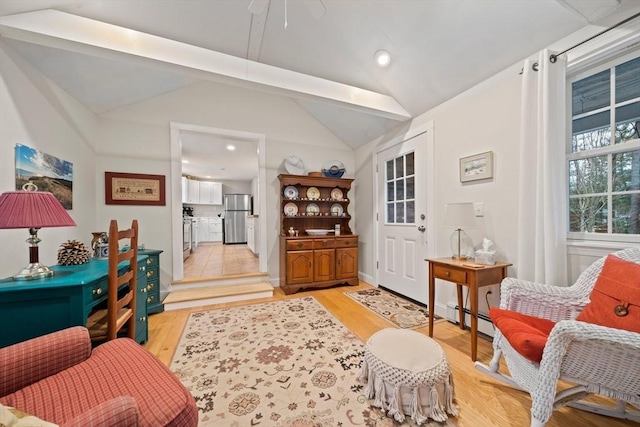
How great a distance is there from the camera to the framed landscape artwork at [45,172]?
5.76 feet

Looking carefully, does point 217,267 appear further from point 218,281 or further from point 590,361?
point 590,361

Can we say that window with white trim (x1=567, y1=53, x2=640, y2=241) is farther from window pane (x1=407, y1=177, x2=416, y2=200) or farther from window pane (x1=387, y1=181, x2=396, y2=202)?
window pane (x1=387, y1=181, x2=396, y2=202)

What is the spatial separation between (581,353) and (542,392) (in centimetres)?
23

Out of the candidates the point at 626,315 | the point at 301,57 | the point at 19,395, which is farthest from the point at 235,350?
the point at 301,57

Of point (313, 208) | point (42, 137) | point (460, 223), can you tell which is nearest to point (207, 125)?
point (42, 137)

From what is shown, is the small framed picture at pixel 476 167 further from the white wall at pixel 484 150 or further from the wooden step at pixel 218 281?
the wooden step at pixel 218 281

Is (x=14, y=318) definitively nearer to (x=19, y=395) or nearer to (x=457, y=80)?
(x=19, y=395)

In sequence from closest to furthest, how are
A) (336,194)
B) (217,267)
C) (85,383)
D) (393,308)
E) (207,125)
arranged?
(85,383), (393,308), (207,125), (336,194), (217,267)

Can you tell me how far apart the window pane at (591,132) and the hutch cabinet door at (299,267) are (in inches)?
111

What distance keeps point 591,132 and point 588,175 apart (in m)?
0.29

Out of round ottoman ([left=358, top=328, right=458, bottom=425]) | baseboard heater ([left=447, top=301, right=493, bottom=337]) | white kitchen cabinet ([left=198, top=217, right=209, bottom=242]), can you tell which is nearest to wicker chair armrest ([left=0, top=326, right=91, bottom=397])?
round ottoman ([left=358, top=328, right=458, bottom=425])

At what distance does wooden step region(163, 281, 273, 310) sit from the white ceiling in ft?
7.76

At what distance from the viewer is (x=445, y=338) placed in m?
2.12

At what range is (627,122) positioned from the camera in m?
1.49
